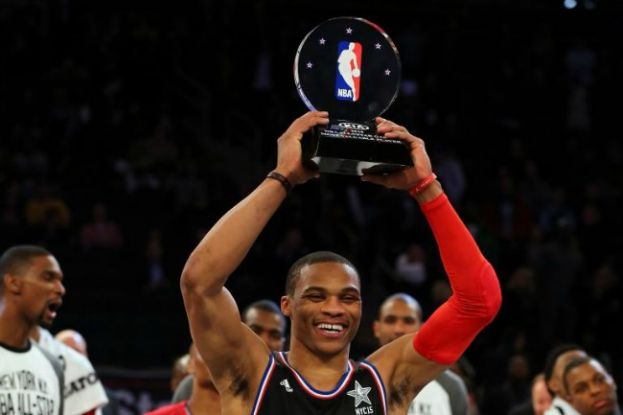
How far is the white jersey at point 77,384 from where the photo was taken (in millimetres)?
5566

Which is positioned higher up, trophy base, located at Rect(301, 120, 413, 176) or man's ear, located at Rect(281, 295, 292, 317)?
trophy base, located at Rect(301, 120, 413, 176)

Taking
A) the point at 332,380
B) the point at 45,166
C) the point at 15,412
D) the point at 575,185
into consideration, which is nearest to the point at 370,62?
the point at 332,380

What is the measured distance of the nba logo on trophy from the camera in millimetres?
3559

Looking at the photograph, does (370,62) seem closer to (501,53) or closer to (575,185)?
(575,185)

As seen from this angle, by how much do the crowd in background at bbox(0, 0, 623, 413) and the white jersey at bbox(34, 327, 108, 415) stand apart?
4.37 metres

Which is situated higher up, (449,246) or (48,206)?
(449,246)

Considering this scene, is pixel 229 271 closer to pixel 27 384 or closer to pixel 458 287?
pixel 458 287

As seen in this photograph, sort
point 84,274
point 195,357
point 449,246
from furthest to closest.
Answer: point 84,274 < point 195,357 < point 449,246

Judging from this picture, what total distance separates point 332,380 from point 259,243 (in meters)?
8.63

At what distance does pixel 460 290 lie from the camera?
132 inches

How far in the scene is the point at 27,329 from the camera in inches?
196

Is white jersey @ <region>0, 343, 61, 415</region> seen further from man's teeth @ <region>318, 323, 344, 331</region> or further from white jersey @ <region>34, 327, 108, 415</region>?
man's teeth @ <region>318, 323, 344, 331</region>

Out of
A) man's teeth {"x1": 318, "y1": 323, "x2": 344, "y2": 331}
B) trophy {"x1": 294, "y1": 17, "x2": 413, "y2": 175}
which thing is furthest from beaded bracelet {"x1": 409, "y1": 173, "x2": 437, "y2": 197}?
man's teeth {"x1": 318, "y1": 323, "x2": 344, "y2": 331}

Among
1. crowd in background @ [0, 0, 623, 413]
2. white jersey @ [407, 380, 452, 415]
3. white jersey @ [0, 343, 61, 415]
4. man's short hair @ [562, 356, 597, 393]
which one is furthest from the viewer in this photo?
crowd in background @ [0, 0, 623, 413]
